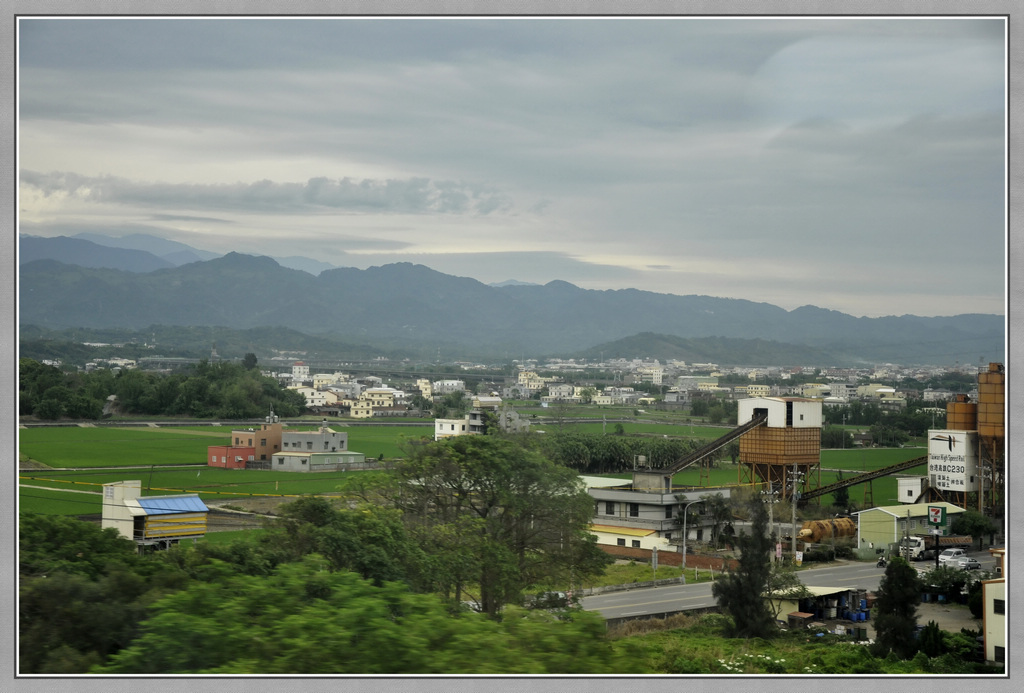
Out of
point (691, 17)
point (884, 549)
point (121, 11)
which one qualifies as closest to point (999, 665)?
point (691, 17)

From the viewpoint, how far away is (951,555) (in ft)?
38.9

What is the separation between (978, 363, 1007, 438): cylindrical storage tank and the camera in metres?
12.5

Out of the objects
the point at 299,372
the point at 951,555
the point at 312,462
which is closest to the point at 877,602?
the point at 951,555

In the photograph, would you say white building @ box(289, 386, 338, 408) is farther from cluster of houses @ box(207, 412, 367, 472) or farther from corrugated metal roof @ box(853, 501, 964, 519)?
corrugated metal roof @ box(853, 501, 964, 519)

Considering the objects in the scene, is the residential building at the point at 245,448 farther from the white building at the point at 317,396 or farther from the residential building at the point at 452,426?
the white building at the point at 317,396

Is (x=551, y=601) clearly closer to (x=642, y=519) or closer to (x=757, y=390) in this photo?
(x=642, y=519)

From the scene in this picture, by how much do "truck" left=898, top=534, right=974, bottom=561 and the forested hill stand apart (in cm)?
308

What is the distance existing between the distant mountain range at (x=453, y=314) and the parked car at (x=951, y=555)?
3.21m

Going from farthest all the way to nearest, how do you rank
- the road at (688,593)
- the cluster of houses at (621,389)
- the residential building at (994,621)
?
1. the cluster of houses at (621,389)
2. the road at (688,593)
3. the residential building at (994,621)

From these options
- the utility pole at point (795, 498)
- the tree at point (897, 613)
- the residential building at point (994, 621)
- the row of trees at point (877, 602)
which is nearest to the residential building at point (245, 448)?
the utility pole at point (795, 498)

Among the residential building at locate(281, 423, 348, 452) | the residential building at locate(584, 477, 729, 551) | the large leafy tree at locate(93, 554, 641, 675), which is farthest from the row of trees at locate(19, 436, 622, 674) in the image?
the residential building at locate(281, 423, 348, 452)

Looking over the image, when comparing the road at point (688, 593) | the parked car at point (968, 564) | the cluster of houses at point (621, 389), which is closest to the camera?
the road at point (688, 593)

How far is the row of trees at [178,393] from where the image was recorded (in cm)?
1577

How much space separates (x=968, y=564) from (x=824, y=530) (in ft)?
8.37
